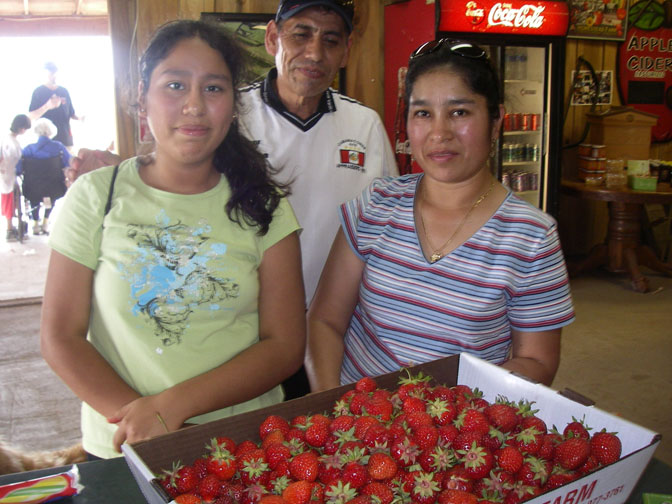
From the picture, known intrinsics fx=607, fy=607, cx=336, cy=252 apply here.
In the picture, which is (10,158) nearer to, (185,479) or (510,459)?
(185,479)

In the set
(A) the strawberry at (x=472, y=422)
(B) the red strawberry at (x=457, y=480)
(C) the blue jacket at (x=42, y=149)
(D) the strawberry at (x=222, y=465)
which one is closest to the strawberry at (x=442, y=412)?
(A) the strawberry at (x=472, y=422)

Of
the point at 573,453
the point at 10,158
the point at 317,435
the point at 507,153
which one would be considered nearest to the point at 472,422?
the point at 573,453

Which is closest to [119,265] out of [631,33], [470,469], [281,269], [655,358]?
[281,269]

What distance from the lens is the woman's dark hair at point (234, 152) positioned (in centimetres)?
138

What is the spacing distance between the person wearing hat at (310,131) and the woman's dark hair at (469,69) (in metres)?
0.52

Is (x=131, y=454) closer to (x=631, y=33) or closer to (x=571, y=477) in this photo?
(x=571, y=477)

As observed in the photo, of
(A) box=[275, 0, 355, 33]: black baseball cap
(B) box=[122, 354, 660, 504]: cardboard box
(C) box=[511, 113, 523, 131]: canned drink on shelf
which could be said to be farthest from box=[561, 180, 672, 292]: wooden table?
(B) box=[122, 354, 660, 504]: cardboard box

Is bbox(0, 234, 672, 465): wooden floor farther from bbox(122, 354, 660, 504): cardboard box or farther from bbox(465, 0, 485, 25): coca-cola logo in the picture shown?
bbox(465, 0, 485, 25): coca-cola logo

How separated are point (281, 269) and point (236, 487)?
0.57 meters

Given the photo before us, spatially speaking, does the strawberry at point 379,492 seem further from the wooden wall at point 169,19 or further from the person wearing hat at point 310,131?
the wooden wall at point 169,19

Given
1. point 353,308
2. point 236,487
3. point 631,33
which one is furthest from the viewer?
point 631,33

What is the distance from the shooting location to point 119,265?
1302 millimetres

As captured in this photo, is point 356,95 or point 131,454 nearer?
point 131,454

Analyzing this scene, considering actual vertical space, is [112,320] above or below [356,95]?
below
